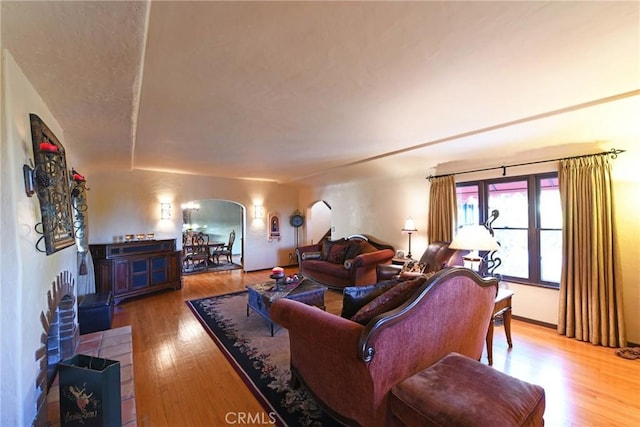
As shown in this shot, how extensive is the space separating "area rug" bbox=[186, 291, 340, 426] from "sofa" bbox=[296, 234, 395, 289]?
0.68 meters

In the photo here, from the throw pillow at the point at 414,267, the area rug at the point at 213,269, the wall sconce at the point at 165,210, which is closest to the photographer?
the throw pillow at the point at 414,267

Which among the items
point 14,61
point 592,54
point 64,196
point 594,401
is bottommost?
point 594,401

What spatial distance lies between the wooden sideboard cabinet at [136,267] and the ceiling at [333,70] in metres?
1.91

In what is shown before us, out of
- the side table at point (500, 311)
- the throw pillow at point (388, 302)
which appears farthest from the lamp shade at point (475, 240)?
the throw pillow at point (388, 302)

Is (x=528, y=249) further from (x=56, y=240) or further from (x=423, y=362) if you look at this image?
(x=56, y=240)

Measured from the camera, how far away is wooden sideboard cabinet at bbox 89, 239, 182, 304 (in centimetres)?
435

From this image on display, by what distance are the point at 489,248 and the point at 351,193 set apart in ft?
12.9

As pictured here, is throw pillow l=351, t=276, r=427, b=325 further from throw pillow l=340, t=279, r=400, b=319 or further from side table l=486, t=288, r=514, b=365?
side table l=486, t=288, r=514, b=365

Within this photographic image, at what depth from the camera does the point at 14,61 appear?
1343mm

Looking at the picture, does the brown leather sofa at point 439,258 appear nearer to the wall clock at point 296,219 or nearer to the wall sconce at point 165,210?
the wall clock at point 296,219

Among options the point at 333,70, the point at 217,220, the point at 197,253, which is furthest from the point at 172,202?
the point at 333,70

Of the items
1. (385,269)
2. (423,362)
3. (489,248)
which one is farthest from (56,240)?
(385,269)

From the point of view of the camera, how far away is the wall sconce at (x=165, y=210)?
18.5 feet

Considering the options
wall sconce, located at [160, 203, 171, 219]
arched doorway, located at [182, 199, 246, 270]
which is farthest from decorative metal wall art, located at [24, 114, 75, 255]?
arched doorway, located at [182, 199, 246, 270]
